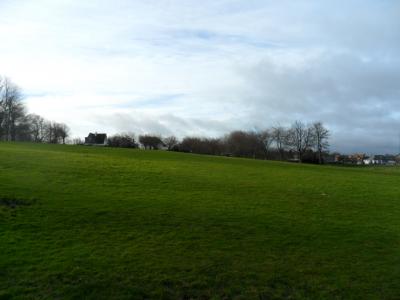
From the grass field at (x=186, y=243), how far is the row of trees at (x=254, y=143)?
11431cm

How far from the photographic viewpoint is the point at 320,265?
1322 centimetres

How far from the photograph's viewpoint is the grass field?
36.4 ft

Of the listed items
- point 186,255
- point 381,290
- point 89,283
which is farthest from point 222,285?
point 381,290

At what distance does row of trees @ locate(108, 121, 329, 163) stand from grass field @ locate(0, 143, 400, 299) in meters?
114

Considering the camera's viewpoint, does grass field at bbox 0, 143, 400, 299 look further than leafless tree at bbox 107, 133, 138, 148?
No

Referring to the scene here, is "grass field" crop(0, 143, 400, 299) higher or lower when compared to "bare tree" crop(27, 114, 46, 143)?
lower

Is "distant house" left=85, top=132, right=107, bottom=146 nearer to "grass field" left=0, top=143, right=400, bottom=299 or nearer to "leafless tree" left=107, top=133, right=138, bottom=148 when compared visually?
"leafless tree" left=107, top=133, right=138, bottom=148

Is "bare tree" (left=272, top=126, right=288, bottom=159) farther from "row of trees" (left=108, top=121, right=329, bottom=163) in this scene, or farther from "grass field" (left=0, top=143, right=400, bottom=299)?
"grass field" (left=0, top=143, right=400, bottom=299)

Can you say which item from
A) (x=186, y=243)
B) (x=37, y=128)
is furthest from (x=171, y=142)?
(x=186, y=243)

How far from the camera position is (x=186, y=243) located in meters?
14.4

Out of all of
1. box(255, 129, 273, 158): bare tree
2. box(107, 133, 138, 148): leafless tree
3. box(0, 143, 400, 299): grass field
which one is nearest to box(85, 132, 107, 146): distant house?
box(107, 133, 138, 148): leafless tree

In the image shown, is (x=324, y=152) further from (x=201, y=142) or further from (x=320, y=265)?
(x=320, y=265)

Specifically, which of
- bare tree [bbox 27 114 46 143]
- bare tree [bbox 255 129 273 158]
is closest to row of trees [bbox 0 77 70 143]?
bare tree [bbox 27 114 46 143]

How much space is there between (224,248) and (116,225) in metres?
4.26
